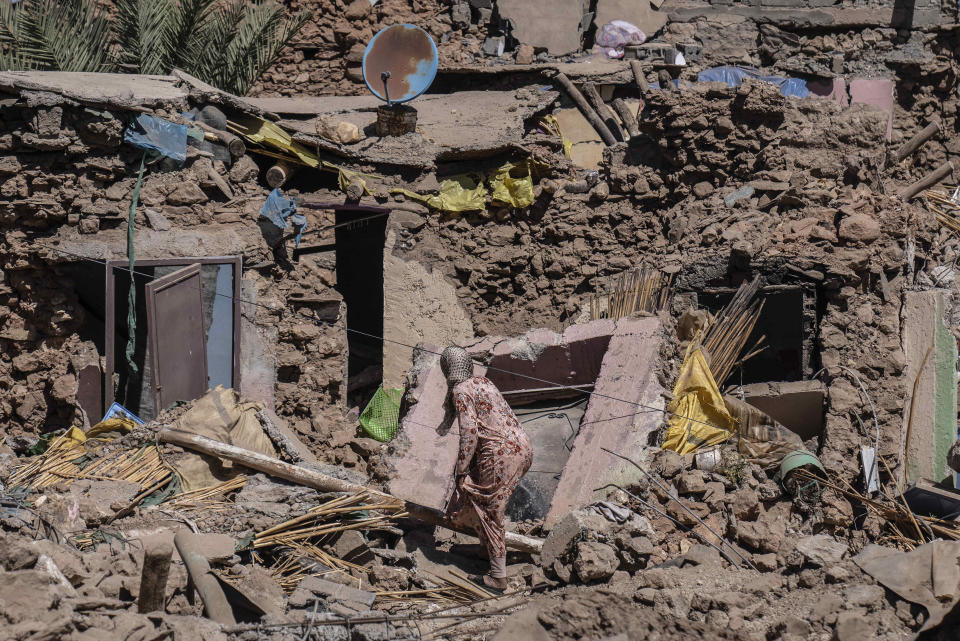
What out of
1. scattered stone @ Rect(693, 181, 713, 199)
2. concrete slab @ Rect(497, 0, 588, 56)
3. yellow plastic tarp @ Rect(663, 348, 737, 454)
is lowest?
yellow plastic tarp @ Rect(663, 348, 737, 454)

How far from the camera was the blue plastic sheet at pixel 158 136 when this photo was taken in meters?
9.59

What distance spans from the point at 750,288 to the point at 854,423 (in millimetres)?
1371

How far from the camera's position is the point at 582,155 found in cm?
1302

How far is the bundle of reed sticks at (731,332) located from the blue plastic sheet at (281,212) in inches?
146

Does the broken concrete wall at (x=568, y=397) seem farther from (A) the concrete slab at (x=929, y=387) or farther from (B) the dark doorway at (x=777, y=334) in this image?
(A) the concrete slab at (x=929, y=387)

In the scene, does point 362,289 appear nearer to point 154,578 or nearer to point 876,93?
point 154,578

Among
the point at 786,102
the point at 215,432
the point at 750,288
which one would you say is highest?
the point at 786,102

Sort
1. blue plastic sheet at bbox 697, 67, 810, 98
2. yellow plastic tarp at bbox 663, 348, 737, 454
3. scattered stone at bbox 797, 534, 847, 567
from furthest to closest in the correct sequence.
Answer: blue plastic sheet at bbox 697, 67, 810, 98 → yellow plastic tarp at bbox 663, 348, 737, 454 → scattered stone at bbox 797, 534, 847, 567

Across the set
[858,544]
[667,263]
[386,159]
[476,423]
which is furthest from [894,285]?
[386,159]

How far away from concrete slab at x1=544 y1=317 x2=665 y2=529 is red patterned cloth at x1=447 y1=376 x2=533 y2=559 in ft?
1.81

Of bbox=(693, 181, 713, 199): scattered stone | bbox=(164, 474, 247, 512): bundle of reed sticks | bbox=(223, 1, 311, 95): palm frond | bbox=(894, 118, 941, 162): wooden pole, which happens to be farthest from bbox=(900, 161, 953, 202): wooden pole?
bbox=(223, 1, 311, 95): palm frond

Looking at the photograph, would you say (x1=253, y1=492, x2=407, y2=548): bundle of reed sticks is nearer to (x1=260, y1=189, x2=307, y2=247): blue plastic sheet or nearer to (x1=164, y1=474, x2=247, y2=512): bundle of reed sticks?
(x1=164, y1=474, x2=247, y2=512): bundle of reed sticks

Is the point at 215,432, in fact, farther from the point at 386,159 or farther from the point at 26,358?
the point at 386,159

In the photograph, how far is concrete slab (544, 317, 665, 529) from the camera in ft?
25.5
